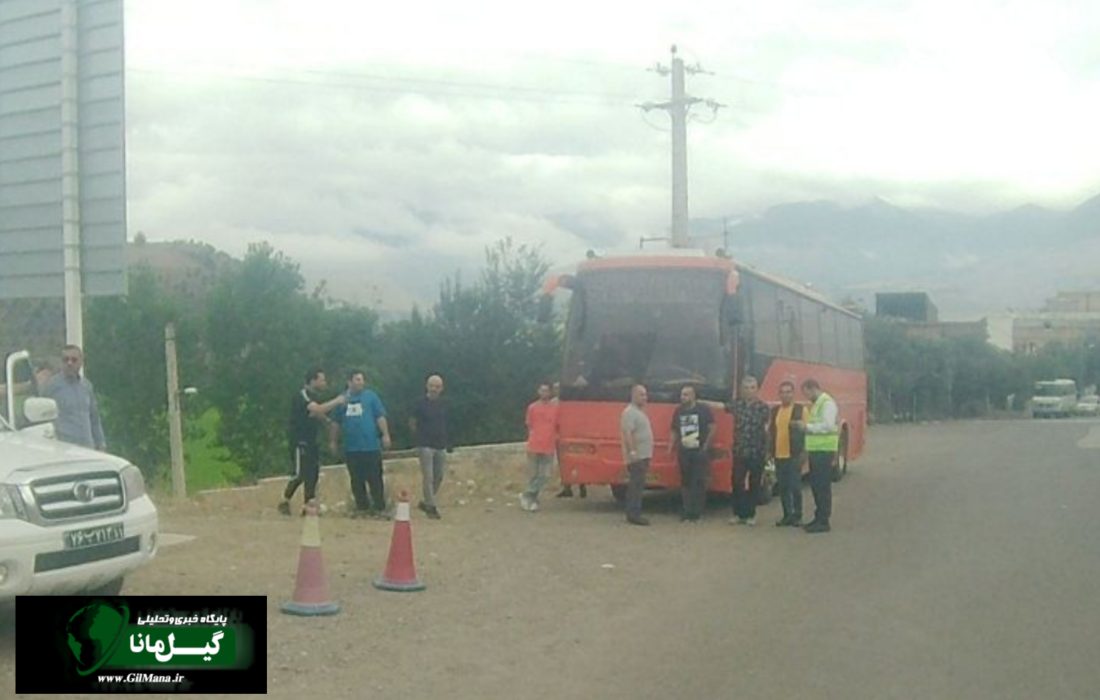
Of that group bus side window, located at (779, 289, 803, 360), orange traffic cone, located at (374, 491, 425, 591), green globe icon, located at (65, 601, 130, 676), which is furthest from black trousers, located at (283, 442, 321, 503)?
green globe icon, located at (65, 601, 130, 676)

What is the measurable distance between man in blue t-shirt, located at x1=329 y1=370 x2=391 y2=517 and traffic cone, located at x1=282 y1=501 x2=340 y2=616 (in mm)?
6313

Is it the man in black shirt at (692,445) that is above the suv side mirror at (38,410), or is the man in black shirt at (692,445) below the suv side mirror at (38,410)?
below

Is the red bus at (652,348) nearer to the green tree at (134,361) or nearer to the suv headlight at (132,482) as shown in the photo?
the suv headlight at (132,482)

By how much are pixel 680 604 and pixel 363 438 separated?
6472mm

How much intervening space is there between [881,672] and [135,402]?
4724 centimetres

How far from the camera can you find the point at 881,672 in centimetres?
842

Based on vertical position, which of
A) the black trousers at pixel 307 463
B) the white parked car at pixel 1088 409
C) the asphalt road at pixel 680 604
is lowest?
the white parked car at pixel 1088 409

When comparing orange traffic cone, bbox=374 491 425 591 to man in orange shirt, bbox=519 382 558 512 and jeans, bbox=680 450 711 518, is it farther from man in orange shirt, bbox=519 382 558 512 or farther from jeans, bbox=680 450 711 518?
man in orange shirt, bbox=519 382 558 512

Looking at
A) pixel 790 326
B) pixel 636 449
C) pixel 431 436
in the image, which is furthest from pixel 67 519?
pixel 790 326

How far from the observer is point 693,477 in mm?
17328

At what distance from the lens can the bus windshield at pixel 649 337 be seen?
1798 cm

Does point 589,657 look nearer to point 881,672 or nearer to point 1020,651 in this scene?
point 881,672

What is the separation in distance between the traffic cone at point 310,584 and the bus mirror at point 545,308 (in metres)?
9.25

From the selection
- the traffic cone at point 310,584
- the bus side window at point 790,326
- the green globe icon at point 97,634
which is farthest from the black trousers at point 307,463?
the green globe icon at point 97,634
